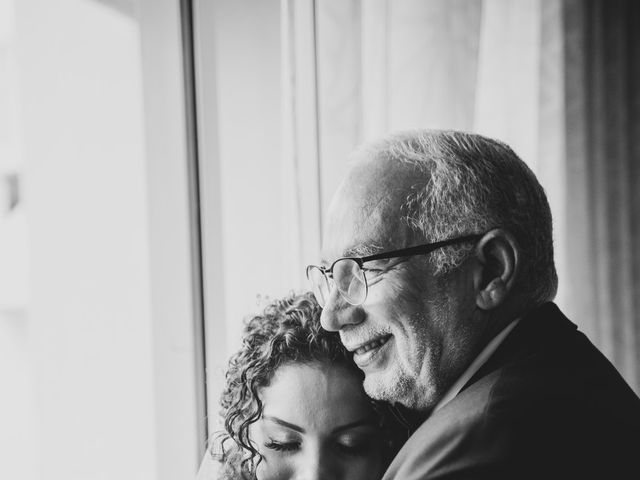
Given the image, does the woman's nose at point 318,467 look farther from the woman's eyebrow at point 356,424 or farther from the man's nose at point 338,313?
the man's nose at point 338,313

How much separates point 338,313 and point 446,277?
0.60ft

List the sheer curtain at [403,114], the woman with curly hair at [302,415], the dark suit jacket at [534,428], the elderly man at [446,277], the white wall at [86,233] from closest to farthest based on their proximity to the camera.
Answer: the dark suit jacket at [534,428], the elderly man at [446,277], the woman with curly hair at [302,415], the sheer curtain at [403,114], the white wall at [86,233]

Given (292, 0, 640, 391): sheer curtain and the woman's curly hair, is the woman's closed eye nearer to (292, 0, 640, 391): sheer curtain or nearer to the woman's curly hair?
the woman's curly hair

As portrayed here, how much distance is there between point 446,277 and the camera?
105cm

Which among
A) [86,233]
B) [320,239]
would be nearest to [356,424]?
[320,239]

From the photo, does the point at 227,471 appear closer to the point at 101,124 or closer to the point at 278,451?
the point at 278,451

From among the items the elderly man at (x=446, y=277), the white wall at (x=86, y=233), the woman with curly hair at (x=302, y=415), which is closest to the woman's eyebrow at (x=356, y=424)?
the woman with curly hair at (x=302, y=415)

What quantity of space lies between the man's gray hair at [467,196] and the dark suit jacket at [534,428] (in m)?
0.17

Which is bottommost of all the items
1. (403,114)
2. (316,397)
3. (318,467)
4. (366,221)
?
(318,467)

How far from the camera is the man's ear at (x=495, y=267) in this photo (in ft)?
3.39

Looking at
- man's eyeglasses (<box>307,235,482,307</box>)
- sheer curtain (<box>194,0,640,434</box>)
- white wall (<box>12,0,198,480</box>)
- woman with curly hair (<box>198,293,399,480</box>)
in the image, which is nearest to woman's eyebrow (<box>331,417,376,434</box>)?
woman with curly hair (<box>198,293,399,480</box>)

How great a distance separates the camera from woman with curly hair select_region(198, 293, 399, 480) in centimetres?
120

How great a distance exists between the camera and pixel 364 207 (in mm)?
1055

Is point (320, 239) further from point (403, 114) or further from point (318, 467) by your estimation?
point (318, 467)
